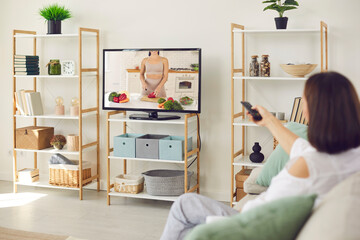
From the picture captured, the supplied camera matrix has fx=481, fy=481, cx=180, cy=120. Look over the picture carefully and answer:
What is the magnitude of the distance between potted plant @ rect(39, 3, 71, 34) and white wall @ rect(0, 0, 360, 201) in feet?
0.73

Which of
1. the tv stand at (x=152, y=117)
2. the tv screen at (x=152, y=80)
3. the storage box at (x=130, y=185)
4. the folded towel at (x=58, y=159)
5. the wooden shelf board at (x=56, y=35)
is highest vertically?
the wooden shelf board at (x=56, y=35)

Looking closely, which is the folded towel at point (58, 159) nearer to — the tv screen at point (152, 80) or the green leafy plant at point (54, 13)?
the tv screen at point (152, 80)

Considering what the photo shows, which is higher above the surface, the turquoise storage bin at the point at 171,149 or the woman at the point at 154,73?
the woman at the point at 154,73

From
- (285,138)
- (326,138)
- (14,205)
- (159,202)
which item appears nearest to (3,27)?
(14,205)

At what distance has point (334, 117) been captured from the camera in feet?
5.48

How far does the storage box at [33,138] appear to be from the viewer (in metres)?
4.64

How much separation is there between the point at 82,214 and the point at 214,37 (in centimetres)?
194

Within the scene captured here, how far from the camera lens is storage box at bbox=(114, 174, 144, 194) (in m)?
4.27

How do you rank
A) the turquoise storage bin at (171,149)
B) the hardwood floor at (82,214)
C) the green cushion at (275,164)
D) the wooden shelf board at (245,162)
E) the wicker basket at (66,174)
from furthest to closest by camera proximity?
the wicker basket at (66,174) < the turquoise storage bin at (171,149) < the wooden shelf board at (245,162) < the hardwood floor at (82,214) < the green cushion at (275,164)

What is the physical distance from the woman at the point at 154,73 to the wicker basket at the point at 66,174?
100 centimetres

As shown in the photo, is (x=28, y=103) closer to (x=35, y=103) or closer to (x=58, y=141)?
(x=35, y=103)

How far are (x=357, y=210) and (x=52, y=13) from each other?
387 centimetres

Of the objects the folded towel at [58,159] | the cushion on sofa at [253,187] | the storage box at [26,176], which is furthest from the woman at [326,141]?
the storage box at [26,176]

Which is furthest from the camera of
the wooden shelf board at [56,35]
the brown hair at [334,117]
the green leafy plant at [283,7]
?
the wooden shelf board at [56,35]
